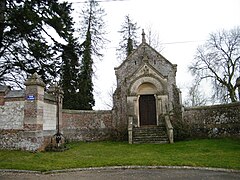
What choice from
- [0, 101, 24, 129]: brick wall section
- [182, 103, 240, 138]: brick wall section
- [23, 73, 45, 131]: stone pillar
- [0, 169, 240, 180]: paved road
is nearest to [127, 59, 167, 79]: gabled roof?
[182, 103, 240, 138]: brick wall section

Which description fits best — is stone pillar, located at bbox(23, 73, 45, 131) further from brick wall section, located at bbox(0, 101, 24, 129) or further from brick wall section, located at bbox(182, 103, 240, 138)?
brick wall section, located at bbox(182, 103, 240, 138)

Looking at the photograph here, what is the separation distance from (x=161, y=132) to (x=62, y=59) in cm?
907

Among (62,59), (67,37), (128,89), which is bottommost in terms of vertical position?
(128,89)

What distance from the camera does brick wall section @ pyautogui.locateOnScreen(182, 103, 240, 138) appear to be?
16844 millimetres

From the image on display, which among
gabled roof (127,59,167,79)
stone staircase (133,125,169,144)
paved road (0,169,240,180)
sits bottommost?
paved road (0,169,240,180)

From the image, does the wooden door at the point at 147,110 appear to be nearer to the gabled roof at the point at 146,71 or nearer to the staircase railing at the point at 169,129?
the gabled roof at the point at 146,71

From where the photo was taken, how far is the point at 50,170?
8.20m

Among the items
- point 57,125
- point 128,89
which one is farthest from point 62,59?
point 128,89

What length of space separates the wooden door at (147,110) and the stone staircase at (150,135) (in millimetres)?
1403

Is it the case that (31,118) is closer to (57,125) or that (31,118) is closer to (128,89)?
(57,125)

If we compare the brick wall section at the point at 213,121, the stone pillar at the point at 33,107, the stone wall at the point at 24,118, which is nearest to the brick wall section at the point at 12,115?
the stone wall at the point at 24,118

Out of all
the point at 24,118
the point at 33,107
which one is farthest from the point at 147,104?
the point at 24,118

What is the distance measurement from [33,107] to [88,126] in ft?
26.2

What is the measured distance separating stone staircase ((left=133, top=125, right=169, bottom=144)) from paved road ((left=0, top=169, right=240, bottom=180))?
29.3 ft
